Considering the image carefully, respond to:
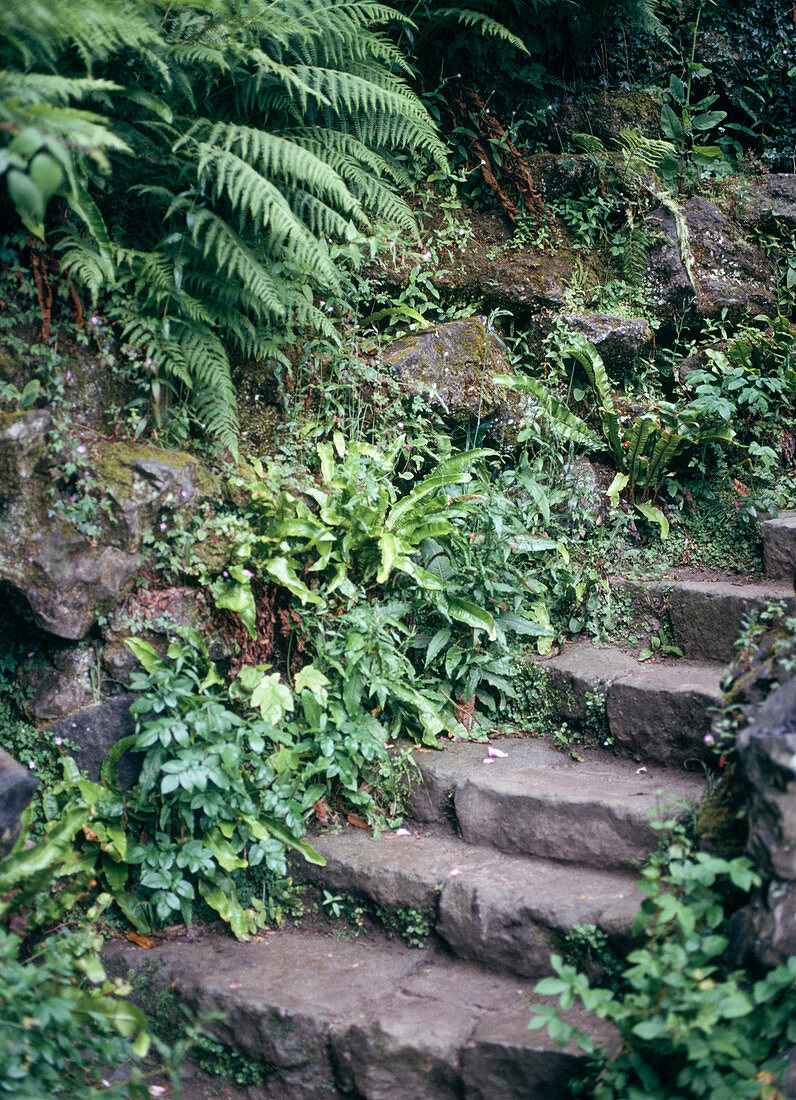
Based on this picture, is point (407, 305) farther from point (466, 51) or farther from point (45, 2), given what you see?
point (45, 2)

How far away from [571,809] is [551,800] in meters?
0.08

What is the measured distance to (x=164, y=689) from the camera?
3.05 m

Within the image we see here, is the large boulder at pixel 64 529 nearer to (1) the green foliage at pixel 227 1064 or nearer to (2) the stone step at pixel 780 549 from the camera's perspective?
(1) the green foliage at pixel 227 1064

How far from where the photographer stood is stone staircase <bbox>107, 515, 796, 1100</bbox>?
2512mm

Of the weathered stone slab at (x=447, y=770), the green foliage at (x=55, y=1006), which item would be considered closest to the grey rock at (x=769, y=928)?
the weathered stone slab at (x=447, y=770)

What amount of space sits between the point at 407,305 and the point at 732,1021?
13.0 ft

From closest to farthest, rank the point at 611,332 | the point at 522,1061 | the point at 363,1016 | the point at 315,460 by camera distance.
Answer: the point at 522,1061 < the point at 363,1016 < the point at 315,460 < the point at 611,332

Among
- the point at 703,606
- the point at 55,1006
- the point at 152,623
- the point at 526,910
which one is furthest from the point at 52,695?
the point at 703,606

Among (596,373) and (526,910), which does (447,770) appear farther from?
(596,373)

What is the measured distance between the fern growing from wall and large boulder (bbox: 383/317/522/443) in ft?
2.29

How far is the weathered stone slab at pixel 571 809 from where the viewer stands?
2936mm

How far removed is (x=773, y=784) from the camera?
7.09ft

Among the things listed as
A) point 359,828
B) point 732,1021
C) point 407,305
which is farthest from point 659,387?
point 732,1021

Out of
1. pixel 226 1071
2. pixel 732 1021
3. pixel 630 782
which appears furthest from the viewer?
pixel 630 782
